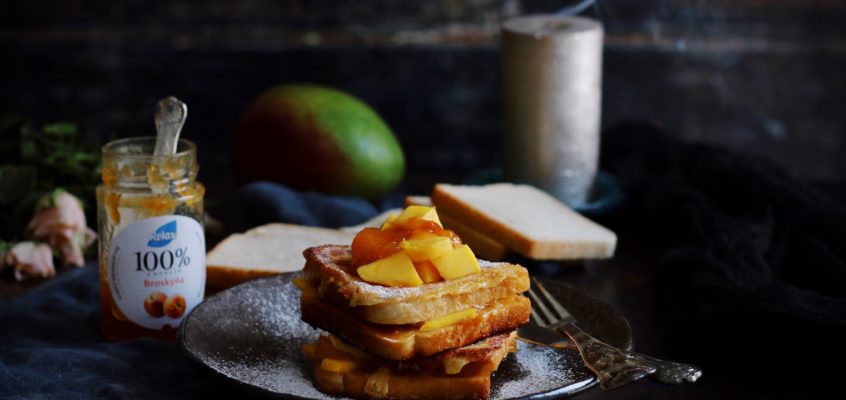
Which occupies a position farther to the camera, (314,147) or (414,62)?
(414,62)

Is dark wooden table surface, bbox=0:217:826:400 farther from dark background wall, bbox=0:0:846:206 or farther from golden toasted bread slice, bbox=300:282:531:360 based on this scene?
dark background wall, bbox=0:0:846:206

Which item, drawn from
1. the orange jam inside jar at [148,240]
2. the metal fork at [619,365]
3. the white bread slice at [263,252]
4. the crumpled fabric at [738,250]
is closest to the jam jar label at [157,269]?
the orange jam inside jar at [148,240]

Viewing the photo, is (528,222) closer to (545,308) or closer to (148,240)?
(545,308)

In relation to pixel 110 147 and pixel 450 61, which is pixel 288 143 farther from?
pixel 450 61

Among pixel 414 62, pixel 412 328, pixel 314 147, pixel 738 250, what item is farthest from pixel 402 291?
pixel 414 62

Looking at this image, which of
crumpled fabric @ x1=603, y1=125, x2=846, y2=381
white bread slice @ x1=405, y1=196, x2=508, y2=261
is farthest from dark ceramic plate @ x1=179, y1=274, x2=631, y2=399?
white bread slice @ x1=405, y1=196, x2=508, y2=261

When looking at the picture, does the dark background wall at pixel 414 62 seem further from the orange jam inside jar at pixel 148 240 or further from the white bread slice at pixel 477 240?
the orange jam inside jar at pixel 148 240

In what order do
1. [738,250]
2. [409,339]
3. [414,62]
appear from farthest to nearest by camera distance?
1. [414,62]
2. [738,250]
3. [409,339]
